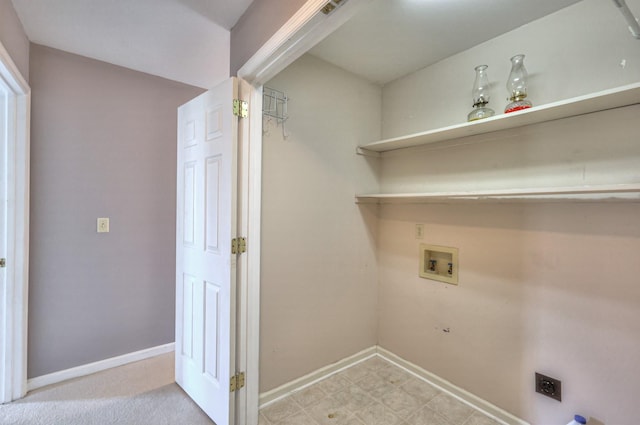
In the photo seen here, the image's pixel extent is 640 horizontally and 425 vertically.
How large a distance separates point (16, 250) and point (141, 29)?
5.42 ft

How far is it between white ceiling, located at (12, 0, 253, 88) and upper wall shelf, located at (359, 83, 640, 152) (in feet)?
4.68

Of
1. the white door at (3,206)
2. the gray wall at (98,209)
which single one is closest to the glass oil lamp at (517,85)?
the gray wall at (98,209)

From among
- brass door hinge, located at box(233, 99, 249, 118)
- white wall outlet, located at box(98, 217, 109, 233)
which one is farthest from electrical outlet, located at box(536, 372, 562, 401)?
white wall outlet, located at box(98, 217, 109, 233)

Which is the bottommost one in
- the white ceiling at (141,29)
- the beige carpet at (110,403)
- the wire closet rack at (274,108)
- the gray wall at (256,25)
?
the beige carpet at (110,403)

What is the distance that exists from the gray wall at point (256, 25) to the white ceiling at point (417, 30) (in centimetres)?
54

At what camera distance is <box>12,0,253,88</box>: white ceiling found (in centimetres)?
161

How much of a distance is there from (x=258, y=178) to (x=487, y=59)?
172 cm

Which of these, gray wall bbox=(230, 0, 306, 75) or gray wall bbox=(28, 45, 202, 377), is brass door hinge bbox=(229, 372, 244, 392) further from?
gray wall bbox=(230, 0, 306, 75)

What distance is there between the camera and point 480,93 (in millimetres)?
1852

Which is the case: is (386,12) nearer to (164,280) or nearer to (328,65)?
(328,65)

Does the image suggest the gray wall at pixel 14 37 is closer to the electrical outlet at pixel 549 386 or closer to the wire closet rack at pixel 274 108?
the wire closet rack at pixel 274 108

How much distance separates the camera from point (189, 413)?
70.9 inches

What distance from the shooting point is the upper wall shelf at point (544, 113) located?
1269 mm

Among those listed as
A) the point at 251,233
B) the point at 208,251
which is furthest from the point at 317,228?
the point at 208,251
